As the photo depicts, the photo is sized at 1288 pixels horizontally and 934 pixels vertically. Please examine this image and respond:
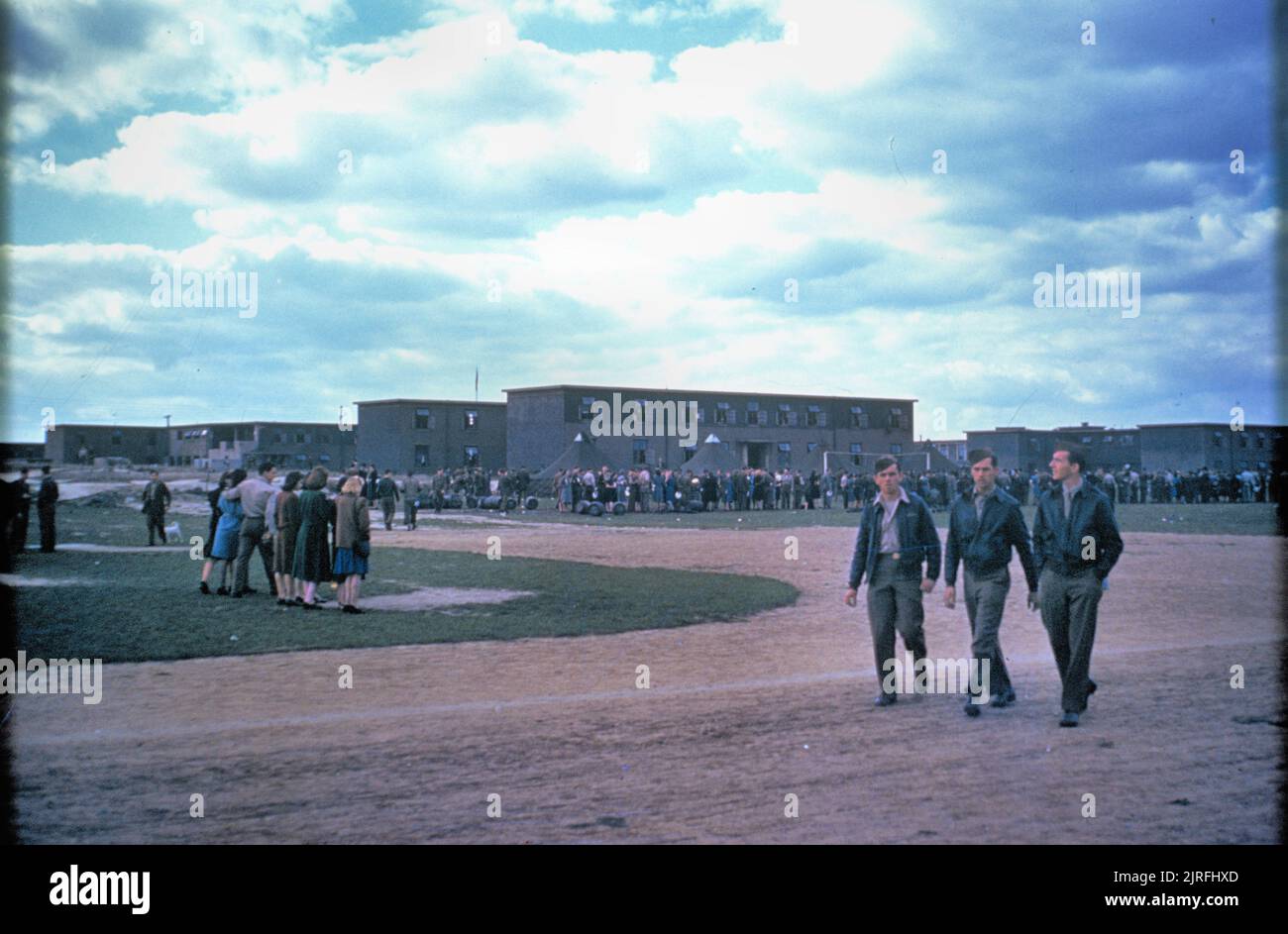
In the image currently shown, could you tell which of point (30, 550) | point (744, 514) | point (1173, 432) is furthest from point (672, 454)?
point (30, 550)

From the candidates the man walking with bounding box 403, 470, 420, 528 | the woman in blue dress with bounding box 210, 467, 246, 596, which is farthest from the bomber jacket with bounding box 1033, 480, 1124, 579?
the man walking with bounding box 403, 470, 420, 528

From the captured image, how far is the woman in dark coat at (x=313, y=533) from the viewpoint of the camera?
14.0 metres

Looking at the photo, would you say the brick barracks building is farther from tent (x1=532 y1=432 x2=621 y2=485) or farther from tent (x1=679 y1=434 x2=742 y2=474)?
tent (x1=679 y1=434 x2=742 y2=474)

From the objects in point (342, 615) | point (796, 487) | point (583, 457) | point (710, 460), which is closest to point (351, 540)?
point (342, 615)

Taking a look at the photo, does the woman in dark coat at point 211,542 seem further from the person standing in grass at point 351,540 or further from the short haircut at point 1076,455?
the short haircut at point 1076,455

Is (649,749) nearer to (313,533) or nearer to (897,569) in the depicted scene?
(897,569)

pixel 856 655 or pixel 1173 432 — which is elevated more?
pixel 1173 432

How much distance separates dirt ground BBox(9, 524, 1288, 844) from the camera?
5.38 meters

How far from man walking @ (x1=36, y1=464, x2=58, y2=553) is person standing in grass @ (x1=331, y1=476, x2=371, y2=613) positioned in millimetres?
11431

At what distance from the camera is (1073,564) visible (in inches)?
308

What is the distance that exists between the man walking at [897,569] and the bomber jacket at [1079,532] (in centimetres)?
89

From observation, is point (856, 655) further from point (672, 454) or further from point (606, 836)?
point (672, 454)

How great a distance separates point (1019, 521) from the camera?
8312mm
